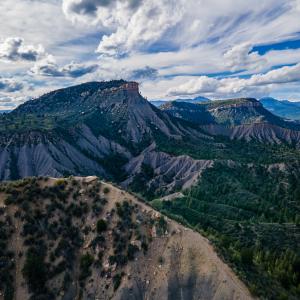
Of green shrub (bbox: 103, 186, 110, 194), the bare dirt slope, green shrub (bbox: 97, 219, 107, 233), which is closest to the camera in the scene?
the bare dirt slope

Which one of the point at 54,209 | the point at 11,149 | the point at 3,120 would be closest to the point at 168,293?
the point at 54,209

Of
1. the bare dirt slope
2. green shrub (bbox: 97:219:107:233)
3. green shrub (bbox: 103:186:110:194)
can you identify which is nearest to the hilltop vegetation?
the bare dirt slope

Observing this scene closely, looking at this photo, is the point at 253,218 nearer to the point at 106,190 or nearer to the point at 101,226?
the point at 106,190

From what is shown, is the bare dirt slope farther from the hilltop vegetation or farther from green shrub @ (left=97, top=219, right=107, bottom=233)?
the hilltop vegetation

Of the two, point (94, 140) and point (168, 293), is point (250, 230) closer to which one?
point (168, 293)

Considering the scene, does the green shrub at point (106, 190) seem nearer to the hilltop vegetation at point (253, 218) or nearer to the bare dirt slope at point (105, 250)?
the bare dirt slope at point (105, 250)

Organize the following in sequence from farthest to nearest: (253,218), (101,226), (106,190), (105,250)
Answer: (253,218) → (106,190) → (101,226) → (105,250)

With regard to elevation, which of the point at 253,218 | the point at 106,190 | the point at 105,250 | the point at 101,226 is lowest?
the point at 253,218

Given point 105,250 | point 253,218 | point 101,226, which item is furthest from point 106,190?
point 253,218

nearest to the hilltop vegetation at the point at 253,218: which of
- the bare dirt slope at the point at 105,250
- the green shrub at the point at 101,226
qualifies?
the bare dirt slope at the point at 105,250
